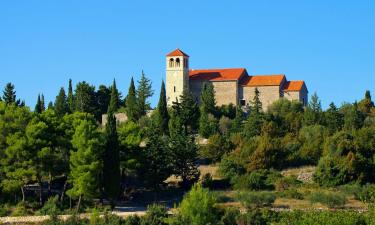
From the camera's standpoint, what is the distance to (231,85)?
72.1m

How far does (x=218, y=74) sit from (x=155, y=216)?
3672cm

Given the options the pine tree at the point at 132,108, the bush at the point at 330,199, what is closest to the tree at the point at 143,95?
the pine tree at the point at 132,108

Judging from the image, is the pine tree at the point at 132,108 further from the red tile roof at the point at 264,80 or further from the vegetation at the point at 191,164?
the red tile roof at the point at 264,80

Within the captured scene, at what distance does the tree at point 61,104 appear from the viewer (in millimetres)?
66300

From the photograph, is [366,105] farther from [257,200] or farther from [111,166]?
[111,166]

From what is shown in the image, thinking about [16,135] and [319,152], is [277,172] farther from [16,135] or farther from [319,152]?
[16,135]

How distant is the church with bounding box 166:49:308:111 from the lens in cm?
7112

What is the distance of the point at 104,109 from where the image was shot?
241 ft

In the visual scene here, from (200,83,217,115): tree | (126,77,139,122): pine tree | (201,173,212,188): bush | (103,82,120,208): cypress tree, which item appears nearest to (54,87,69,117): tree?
(126,77,139,122): pine tree

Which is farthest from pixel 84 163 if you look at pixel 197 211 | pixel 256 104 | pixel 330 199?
pixel 256 104

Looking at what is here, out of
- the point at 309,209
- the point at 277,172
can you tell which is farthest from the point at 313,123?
the point at 309,209

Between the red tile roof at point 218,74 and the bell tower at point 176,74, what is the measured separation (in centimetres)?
149

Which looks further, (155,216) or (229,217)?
(229,217)

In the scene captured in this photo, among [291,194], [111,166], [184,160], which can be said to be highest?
[184,160]
